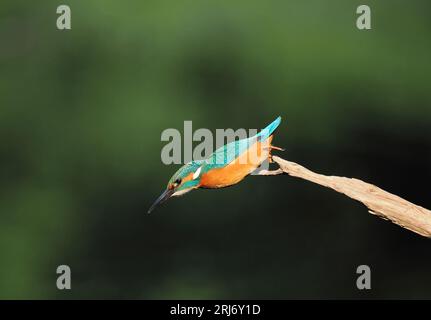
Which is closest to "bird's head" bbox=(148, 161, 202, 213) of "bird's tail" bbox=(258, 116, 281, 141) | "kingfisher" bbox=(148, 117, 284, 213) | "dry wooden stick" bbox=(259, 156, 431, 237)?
"kingfisher" bbox=(148, 117, 284, 213)

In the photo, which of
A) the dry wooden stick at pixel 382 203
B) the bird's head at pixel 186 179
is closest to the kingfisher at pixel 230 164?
the bird's head at pixel 186 179

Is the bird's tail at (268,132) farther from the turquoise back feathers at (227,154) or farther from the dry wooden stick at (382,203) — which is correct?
the dry wooden stick at (382,203)

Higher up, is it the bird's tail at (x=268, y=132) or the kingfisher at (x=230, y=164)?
the bird's tail at (x=268, y=132)

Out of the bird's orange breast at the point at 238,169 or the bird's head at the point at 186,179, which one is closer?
the bird's orange breast at the point at 238,169

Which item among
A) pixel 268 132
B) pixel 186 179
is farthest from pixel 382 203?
pixel 186 179

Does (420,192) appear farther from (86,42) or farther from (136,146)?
(86,42)

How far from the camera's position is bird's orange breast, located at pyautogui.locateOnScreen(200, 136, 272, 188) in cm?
346

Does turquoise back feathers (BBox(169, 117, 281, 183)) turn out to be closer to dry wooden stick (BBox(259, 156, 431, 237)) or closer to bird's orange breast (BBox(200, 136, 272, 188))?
bird's orange breast (BBox(200, 136, 272, 188))

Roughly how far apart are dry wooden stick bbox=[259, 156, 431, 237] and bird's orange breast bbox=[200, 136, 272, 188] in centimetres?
19

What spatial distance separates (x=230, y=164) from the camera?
3.47 m

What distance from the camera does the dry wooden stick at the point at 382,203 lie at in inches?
134

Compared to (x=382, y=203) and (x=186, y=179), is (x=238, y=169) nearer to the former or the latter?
(x=186, y=179)

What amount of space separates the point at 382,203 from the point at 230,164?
57cm

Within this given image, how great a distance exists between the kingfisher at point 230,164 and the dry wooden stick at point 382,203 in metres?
0.20
